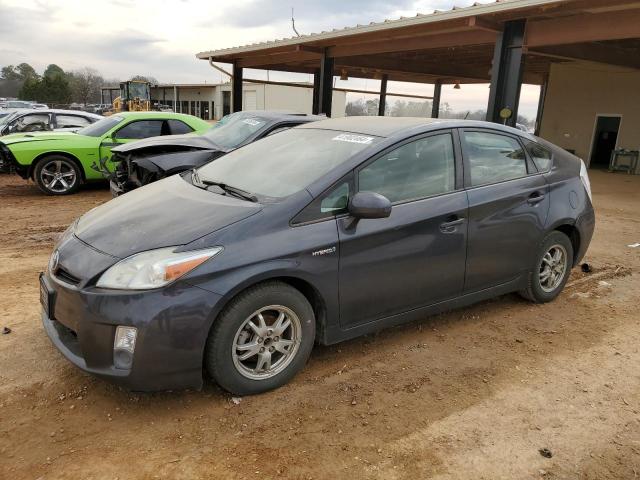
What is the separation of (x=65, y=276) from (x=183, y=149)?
456 cm

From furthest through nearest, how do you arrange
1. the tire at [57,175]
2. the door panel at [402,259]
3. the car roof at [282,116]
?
1. the tire at [57,175]
2. the car roof at [282,116]
3. the door panel at [402,259]

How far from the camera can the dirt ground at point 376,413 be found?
2.52 meters

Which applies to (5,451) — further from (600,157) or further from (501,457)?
(600,157)

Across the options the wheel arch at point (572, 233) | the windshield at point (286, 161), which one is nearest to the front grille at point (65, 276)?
the windshield at point (286, 161)

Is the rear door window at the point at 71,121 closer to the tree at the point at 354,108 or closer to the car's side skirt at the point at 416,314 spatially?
the car's side skirt at the point at 416,314

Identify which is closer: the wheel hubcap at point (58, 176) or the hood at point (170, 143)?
the hood at point (170, 143)

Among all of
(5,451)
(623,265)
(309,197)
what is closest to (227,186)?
(309,197)

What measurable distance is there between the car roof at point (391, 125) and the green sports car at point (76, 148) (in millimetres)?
6050

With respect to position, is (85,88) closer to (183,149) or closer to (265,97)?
(265,97)

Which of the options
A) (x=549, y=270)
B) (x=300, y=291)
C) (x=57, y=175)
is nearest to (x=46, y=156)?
(x=57, y=175)

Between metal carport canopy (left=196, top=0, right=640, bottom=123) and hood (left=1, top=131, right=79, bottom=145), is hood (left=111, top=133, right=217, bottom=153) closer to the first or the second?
hood (left=1, top=131, right=79, bottom=145)

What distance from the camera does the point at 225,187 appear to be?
3514 mm

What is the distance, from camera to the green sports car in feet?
29.9

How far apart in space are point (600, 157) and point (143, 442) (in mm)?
20511
